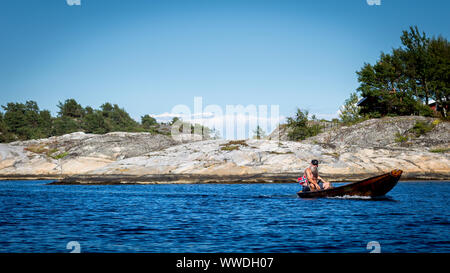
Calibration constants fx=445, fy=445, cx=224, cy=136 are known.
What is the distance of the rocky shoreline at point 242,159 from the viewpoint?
160 ft

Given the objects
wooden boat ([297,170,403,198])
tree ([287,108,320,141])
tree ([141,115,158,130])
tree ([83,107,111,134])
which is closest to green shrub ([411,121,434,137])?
tree ([287,108,320,141])

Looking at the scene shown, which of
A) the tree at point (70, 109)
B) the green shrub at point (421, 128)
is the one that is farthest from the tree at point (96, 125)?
the green shrub at point (421, 128)

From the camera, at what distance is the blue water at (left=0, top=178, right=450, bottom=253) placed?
1312cm

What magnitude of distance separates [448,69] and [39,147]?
214 feet

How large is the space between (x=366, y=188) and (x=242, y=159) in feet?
87.8

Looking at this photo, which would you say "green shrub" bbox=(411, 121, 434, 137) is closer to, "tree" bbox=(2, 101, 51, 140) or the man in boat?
the man in boat

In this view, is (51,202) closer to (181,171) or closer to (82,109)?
(181,171)

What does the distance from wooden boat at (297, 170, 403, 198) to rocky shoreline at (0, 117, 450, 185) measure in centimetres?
2068

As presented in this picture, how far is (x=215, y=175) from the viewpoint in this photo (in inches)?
1937

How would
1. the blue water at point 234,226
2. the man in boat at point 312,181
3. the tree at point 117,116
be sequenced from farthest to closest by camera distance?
the tree at point 117,116, the man in boat at point 312,181, the blue water at point 234,226

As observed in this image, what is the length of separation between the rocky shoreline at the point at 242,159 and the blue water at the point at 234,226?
22890 millimetres

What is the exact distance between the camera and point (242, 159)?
5156cm

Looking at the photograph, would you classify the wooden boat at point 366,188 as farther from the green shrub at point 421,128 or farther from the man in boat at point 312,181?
the green shrub at point 421,128

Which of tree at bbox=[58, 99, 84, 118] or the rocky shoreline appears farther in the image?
tree at bbox=[58, 99, 84, 118]
